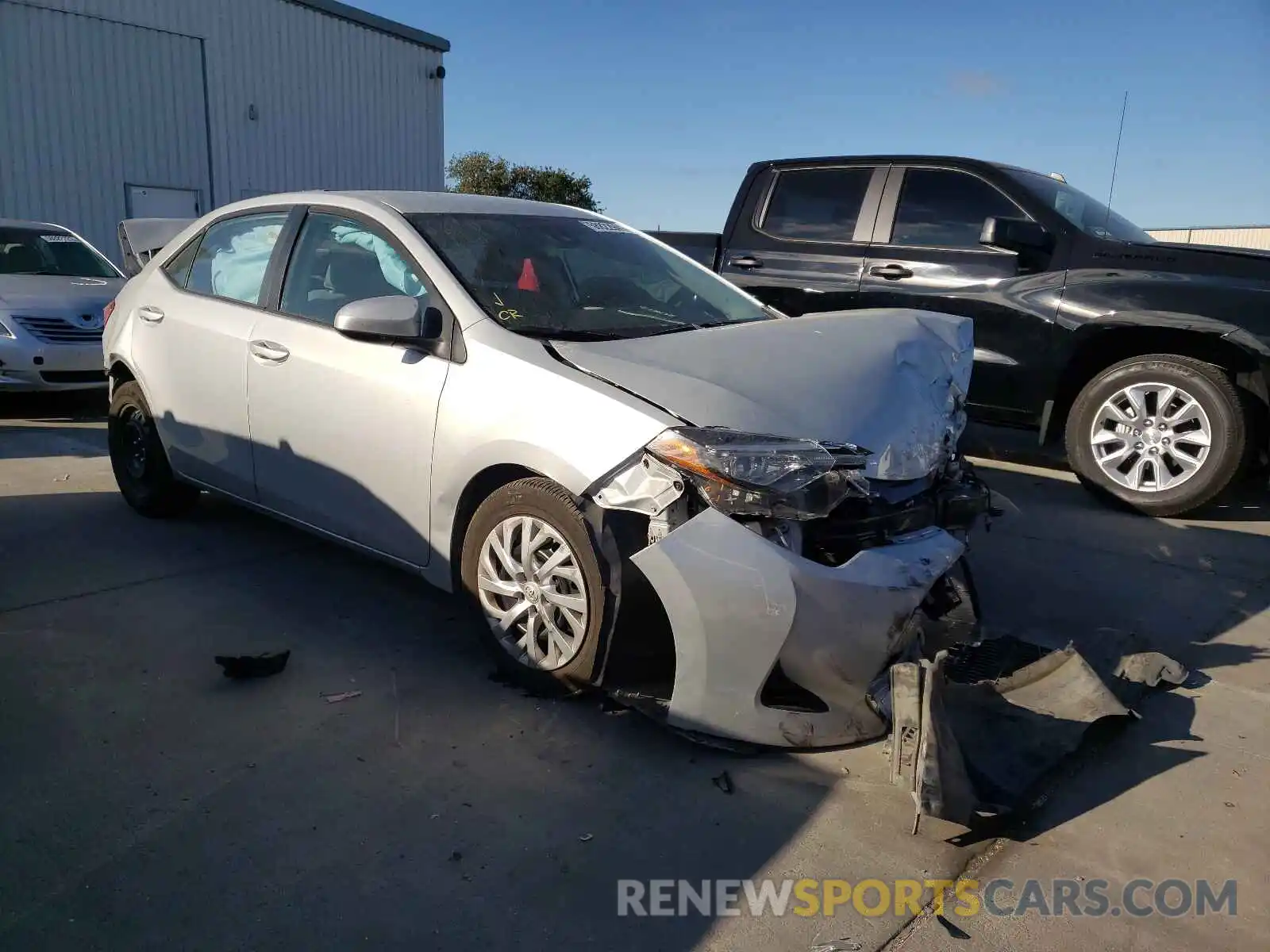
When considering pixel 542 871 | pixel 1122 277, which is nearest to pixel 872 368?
pixel 542 871

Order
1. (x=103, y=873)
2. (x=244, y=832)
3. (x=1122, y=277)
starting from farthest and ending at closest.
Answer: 1. (x=1122, y=277)
2. (x=244, y=832)
3. (x=103, y=873)

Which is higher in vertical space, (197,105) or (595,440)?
(197,105)

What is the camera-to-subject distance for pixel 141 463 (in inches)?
210

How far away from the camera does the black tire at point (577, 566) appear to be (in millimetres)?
3059

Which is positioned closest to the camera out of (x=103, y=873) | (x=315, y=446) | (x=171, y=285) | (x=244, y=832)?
(x=103, y=873)

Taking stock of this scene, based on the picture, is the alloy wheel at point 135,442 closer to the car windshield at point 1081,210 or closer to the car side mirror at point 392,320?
the car side mirror at point 392,320

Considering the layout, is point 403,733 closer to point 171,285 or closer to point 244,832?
point 244,832

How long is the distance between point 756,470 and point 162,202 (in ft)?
55.9

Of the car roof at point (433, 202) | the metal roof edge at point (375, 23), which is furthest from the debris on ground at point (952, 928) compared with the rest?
the metal roof edge at point (375, 23)

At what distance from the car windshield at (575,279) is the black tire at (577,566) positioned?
Result: 2.00 ft

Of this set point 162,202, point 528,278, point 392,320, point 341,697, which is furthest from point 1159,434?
point 162,202

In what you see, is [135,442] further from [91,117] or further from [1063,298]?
[91,117]

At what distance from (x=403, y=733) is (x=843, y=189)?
523 cm

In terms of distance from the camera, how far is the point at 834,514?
2.99 m
